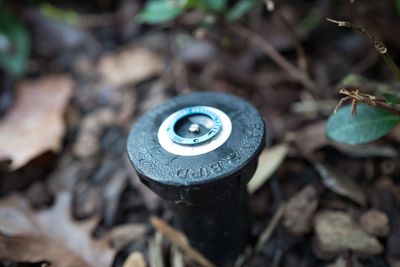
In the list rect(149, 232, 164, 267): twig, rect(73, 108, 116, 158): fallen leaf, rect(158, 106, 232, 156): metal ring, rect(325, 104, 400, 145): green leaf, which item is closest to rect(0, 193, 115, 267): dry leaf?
rect(149, 232, 164, 267): twig

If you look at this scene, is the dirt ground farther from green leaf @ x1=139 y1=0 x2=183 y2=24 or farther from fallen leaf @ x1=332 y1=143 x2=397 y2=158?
green leaf @ x1=139 y1=0 x2=183 y2=24

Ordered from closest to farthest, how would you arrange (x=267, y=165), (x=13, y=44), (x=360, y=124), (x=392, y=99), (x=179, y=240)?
(x=392, y=99) → (x=360, y=124) → (x=179, y=240) → (x=267, y=165) → (x=13, y=44)

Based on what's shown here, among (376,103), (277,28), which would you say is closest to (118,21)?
(277,28)

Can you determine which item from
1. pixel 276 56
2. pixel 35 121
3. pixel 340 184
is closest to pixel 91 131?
pixel 35 121

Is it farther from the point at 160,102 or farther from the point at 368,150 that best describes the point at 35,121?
the point at 368,150

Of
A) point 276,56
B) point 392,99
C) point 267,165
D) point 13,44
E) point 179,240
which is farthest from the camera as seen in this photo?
point 13,44

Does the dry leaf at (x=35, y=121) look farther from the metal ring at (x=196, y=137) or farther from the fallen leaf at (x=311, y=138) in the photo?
the fallen leaf at (x=311, y=138)
